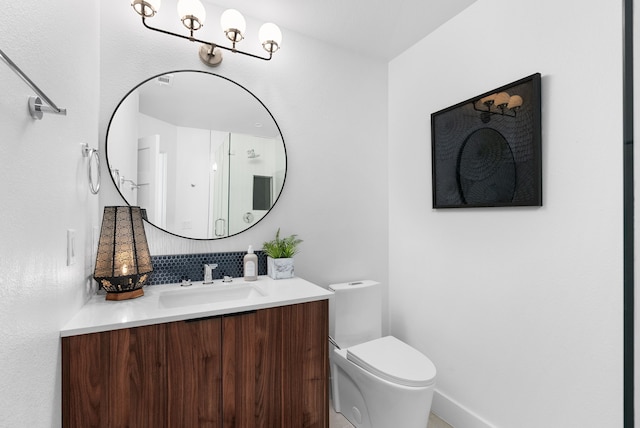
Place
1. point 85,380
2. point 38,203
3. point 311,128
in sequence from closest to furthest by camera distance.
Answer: point 38,203
point 85,380
point 311,128

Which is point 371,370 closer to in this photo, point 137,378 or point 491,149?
point 137,378

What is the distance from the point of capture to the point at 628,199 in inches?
24.9

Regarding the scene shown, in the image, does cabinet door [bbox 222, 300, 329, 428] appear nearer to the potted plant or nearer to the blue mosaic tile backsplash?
the potted plant

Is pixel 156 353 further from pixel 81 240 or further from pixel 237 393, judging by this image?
pixel 81 240

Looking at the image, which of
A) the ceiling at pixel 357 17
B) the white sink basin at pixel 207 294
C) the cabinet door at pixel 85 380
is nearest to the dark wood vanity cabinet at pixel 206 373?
the cabinet door at pixel 85 380

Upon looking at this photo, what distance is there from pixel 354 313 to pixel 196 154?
1.33 m

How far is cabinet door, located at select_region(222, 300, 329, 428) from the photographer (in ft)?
3.99

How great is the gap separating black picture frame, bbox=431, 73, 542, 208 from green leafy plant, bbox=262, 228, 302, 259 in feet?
3.07

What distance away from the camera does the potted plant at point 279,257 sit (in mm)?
1739

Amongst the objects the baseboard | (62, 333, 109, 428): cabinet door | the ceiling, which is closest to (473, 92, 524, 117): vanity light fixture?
the ceiling

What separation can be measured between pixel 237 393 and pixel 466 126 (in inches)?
68.8

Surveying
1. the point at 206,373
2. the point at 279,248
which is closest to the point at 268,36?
the point at 279,248

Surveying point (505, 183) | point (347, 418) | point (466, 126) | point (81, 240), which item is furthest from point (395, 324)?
point (81, 240)

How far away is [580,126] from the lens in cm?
126
